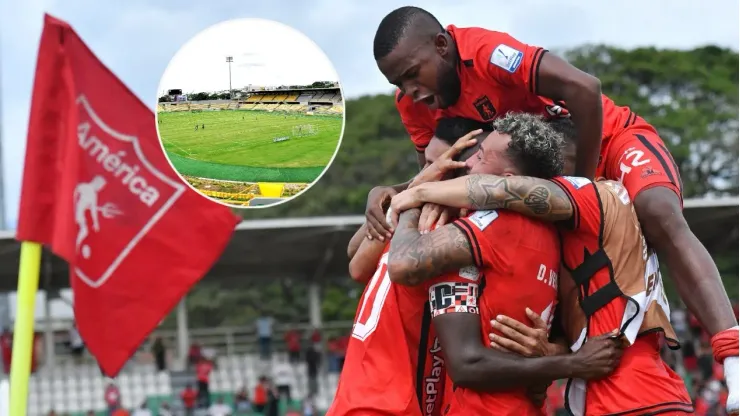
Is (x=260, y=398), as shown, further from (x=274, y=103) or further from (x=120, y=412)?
(x=274, y=103)

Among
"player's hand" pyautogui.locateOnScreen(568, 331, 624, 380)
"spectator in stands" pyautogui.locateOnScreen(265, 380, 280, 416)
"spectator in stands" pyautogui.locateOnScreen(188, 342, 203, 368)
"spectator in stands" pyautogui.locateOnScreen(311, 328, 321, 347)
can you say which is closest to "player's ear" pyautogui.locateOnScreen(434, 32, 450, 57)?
"player's hand" pyautogui.locateOnScreen(568, 331, 624, 380)

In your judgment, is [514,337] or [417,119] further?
[417,119]

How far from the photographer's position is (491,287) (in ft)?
15.6

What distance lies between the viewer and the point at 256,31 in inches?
206

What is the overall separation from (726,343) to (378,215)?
1.51 metres

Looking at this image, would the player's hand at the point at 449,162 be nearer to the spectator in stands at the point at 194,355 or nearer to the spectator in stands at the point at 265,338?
the spectator in stands at the point at 265,338

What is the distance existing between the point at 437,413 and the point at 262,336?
2010 centimetres

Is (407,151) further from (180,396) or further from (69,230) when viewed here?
(69,230)

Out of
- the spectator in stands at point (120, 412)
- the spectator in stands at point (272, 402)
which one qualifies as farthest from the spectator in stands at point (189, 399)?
the spectator in stands at point (272, 402)

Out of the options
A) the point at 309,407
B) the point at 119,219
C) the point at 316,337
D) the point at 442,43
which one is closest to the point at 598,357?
the point at 442,43

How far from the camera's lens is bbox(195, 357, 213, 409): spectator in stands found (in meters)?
22.5

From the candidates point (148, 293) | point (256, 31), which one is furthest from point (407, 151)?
point (256, 31)

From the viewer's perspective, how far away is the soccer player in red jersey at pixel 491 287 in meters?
4.69

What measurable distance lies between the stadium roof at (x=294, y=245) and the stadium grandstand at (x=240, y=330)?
0.02 metres
